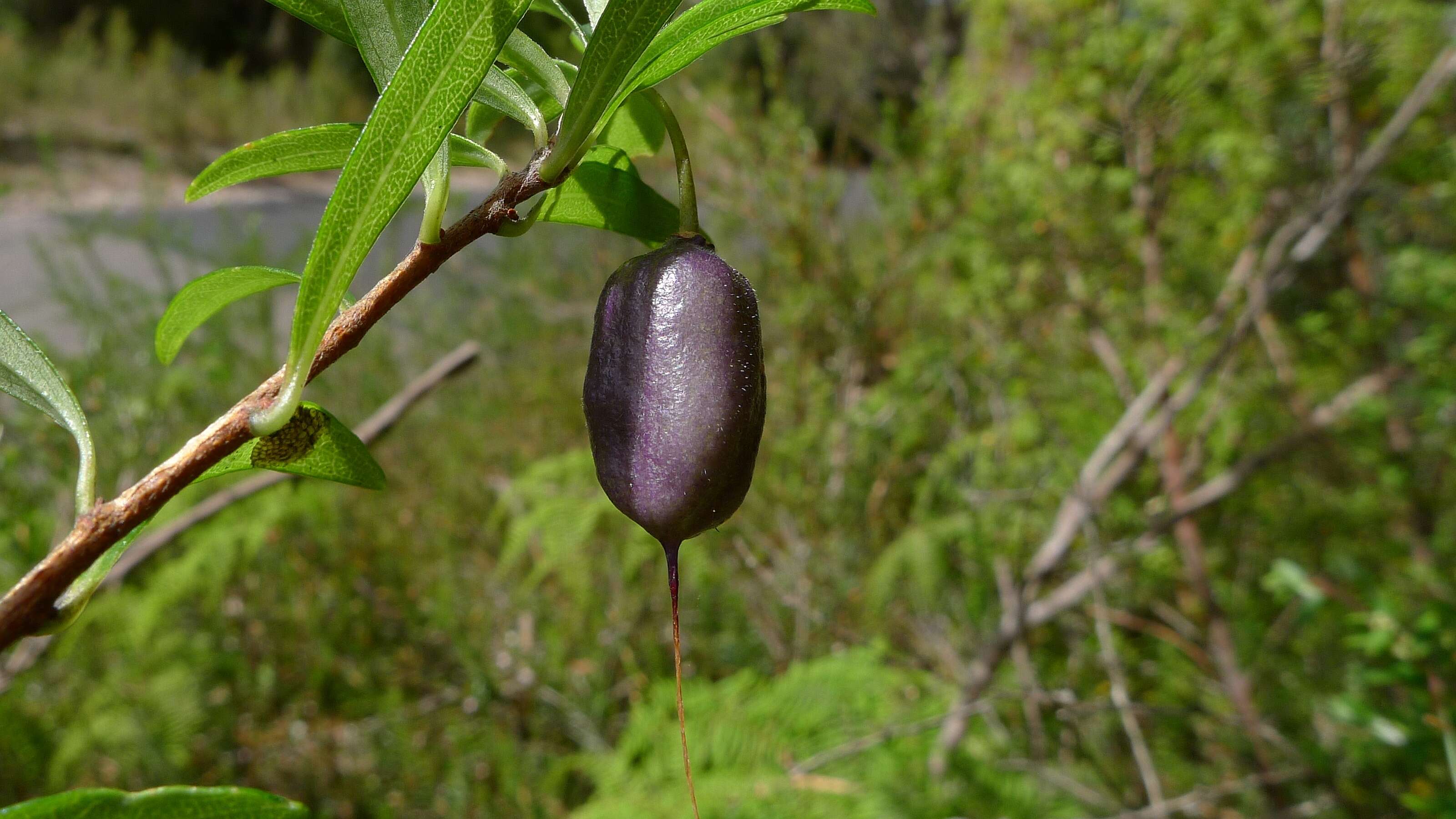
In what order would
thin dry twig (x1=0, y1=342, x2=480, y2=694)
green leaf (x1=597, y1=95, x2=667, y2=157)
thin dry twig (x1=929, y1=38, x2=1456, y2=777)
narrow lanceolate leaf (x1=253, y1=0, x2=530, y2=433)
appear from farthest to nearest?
thin dry twig (x1=929, y1=38, x2=1456, y2=777) < thin dry twig (x1=0, y1=342, x2=480, y2=694) < green leaf (x1=597, y1=95, x2=667, y2=157) < narrow lanceolate leaf (x1=253, y1=0, x2=530, y2=433)

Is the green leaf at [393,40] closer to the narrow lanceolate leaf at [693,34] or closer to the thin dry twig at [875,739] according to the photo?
the narrow lanceolate leaf at [693,34]

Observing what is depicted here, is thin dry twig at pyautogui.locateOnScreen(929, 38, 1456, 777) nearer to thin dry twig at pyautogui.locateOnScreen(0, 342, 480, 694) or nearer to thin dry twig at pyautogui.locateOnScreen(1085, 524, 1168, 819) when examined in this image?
thin dry twig at pyautogui.locateOnScreen(1085, 524, 1168, 819)

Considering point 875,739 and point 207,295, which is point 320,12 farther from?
point 875,739

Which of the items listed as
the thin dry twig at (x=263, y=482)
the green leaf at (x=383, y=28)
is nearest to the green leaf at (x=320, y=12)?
the green leaf at (x=383, y=28)

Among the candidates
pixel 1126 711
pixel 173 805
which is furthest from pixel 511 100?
pixel 1126 711

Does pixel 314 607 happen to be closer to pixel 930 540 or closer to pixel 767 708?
pixel 767 708

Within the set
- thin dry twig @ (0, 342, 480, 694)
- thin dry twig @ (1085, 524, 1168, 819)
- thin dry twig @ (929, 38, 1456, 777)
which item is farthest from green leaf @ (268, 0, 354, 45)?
thin dry twig @ (929, 38, 1456, 777)
